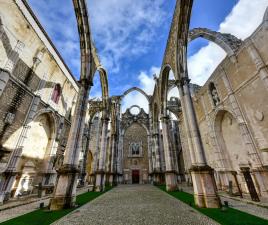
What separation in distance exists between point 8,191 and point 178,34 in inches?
551

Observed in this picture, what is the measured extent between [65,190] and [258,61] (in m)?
12.6

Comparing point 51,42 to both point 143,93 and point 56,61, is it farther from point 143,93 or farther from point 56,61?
point 143,93

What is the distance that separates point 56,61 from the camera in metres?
12.5

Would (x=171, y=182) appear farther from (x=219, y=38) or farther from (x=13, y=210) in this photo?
(x=219, y=38)

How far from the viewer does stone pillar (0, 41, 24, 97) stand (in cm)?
758

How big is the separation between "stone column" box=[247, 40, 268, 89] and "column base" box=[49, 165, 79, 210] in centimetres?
1135

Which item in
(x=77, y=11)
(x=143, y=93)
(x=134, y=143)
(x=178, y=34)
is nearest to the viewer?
(x=77, y=11)

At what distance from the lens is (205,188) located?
512 centimetres

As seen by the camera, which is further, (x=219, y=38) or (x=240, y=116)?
(x=219, y=38)

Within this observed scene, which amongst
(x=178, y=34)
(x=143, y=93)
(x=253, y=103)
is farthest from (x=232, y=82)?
(x=143, y=93)

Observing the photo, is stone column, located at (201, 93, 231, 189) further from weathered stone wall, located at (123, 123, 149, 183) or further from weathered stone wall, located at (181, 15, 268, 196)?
weathered stone wall, located at (123, 123, 149, 183)

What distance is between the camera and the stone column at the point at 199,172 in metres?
5.01

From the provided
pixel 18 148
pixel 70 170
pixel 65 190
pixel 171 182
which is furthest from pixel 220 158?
pixel 18 148

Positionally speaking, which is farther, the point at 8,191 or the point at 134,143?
the point at 134,143
